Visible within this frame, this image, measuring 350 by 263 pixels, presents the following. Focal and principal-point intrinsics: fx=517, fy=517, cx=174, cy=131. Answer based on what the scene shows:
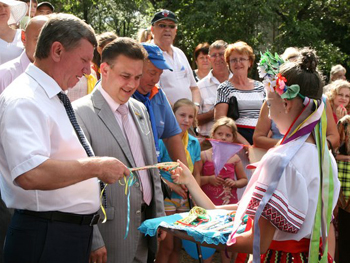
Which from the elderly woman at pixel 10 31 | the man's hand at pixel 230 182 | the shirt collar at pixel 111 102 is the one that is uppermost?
the elderly woman at pixel 10 31

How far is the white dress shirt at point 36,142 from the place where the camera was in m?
2.52

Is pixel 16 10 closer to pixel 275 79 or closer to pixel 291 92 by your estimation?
pixel 275 79

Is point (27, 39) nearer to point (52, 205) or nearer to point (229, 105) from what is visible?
point (52, 205)

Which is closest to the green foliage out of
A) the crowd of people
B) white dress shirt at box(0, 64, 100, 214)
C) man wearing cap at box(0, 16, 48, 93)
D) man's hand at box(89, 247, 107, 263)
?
man wearing cap at box(0, 16, 48, 93)

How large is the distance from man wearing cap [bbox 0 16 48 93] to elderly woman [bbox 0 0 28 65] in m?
0.77

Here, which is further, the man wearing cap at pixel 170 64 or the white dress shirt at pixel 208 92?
the white dress shirt at pixel 208 92

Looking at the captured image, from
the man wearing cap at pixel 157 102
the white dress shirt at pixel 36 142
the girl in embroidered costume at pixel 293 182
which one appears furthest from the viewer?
the man wearing cap at pixel 157 102

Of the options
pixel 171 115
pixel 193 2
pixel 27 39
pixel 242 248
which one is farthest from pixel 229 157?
pixel 193 2

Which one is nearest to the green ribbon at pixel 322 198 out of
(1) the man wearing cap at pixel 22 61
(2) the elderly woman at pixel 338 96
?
(1) the man wearing cap at pixel 22 61

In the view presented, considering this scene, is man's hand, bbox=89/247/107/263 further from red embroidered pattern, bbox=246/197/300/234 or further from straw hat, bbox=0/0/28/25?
straw hat, bbox=0/0/28/25

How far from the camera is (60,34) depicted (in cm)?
283

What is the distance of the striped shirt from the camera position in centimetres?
634

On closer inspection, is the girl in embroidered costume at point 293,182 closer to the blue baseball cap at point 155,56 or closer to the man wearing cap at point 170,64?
the blue baseball cap at point 155,56

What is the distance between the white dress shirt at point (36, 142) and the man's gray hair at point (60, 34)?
12 cm
